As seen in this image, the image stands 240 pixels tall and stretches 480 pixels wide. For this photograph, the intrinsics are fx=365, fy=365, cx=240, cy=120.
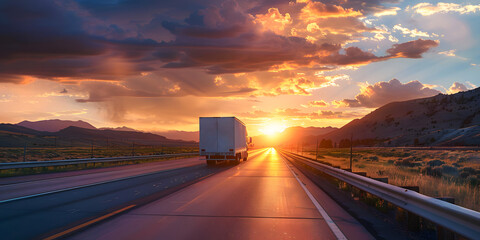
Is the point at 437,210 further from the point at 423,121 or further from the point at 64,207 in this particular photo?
the point at 423,121

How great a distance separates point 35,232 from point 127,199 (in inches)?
160

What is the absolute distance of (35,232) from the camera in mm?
6555

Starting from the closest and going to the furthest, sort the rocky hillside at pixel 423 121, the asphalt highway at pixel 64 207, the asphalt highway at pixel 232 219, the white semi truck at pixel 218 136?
1. the asphalt highway at pixel 232 219
2. the asphalt highway at pixel 64 207
3. the white semi truck at pixel 218 136
4. the rocky hillside at pixel 423 121

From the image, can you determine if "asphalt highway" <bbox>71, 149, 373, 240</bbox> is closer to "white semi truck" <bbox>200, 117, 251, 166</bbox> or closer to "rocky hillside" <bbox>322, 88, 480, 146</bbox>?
"white semi truck" <bbox>200, 117, 251, 166</bbox>

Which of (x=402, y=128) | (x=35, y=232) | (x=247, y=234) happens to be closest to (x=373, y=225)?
(x=247, y=234)

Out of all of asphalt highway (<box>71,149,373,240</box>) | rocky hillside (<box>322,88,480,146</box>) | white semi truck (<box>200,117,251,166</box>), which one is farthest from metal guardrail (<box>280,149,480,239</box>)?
rocky hillside (<box>322,88,480,146</box>)

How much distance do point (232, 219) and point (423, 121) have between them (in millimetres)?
148045

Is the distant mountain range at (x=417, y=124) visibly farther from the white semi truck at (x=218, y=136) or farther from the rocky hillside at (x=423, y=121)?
the white semi truck at (x=218, y=136)

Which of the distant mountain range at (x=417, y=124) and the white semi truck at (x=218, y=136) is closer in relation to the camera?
the white semi truck at (x=218, y=136)

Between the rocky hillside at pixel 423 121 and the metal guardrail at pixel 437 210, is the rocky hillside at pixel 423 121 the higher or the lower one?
the higher one

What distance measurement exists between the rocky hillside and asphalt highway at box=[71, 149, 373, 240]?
287 feet

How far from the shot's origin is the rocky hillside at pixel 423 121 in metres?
99.5

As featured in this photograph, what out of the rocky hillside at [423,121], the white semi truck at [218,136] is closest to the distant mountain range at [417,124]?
the rocky hillside at [423,121]

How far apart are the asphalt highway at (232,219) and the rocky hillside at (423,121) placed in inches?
3446
